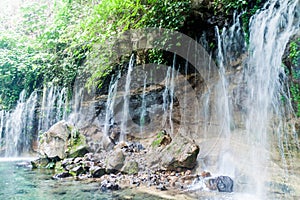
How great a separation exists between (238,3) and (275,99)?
2579 mm

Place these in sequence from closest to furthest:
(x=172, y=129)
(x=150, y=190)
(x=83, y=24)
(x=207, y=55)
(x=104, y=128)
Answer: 1. (x=150, y=190)
2. (x=207, y=55)
3. (x=172, y=129)
4. (x=83, y=24)
5. (x=104, y=128)

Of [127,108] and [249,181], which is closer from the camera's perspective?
[249,181]

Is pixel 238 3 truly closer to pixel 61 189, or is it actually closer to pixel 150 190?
pixel 150 190

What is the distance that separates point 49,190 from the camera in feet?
16.3

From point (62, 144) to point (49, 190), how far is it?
3.19 meters

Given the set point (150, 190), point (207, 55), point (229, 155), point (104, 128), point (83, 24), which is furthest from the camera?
point (104, 128)

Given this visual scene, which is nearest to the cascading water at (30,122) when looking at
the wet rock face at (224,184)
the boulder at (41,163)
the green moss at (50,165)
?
the boulder at (41,163)

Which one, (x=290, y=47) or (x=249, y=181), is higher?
(x=290, y=47)

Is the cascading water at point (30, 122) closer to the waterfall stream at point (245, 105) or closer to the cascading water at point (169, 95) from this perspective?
the waterfall stream at point (245, 105)

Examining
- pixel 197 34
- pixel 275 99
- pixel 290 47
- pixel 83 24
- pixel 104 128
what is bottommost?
pixel 104 128

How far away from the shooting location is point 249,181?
4.95m

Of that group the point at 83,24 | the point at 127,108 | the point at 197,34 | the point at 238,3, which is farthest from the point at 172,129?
the point at 83,24

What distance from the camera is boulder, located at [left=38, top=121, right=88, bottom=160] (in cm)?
784

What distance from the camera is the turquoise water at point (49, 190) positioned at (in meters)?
4.50
